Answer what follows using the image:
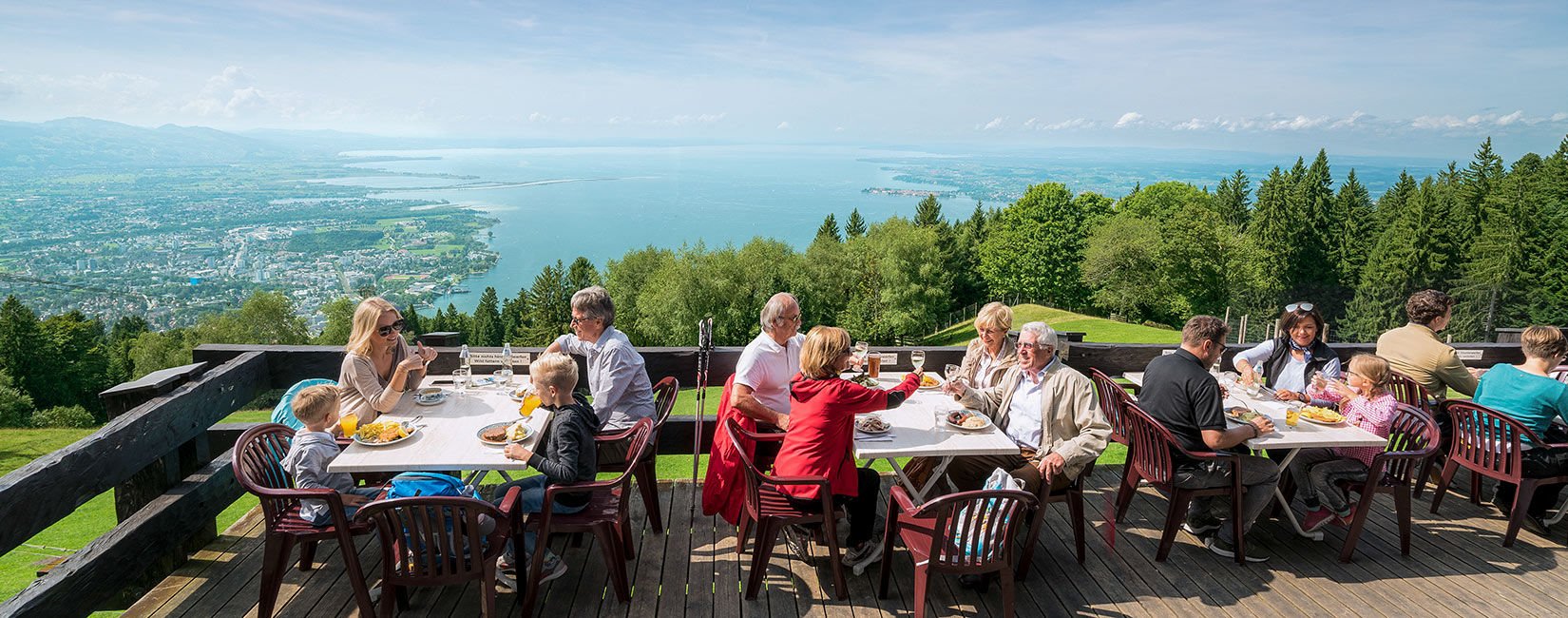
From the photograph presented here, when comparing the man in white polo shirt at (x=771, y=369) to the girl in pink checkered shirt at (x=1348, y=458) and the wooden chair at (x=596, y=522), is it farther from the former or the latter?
the girl in pink checkered shirt at (x=1348, y=458)

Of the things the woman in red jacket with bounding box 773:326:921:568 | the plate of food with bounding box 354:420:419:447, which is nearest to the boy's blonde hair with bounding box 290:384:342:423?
the plate of food with bounding box 354:420:419:447

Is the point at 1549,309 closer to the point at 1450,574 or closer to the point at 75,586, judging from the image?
the point at 1450,574

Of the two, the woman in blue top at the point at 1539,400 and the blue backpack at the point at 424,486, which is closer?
the blue backpack at the point at 424,486

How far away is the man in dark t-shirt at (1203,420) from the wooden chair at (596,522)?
106 inches

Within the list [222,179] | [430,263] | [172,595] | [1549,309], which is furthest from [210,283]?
[1549,309]

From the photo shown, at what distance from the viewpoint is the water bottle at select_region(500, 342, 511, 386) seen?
460 cm

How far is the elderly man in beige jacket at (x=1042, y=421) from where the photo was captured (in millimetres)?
3686

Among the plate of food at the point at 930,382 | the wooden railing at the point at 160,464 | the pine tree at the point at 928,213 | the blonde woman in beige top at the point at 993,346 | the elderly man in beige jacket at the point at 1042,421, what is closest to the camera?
the wooden railing at the point at 160,464

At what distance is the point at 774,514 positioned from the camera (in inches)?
136

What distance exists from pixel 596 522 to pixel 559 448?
14.8 inches

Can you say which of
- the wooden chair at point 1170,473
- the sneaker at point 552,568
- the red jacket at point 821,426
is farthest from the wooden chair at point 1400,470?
the sneaker at point 552,568

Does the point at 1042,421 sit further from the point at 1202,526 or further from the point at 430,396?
the point at 430,396

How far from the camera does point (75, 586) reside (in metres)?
3.07

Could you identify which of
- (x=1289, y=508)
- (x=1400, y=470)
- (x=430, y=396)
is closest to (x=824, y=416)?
(x=430, y=396)
